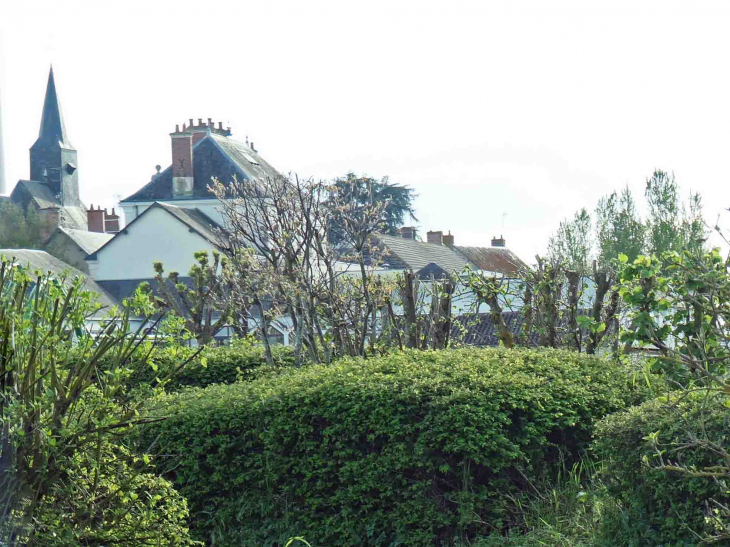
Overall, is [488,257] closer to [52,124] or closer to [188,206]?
[188,206]

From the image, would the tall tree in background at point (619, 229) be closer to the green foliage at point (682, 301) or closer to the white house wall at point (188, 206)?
the white house wall at point (188, 206)

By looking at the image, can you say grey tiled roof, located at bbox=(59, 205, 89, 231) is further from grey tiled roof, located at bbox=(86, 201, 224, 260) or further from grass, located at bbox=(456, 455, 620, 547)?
grass, located at bbox=(456, 455, 620, 547)

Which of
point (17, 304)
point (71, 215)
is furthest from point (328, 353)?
point (71, 215)

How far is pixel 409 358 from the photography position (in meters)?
6.77

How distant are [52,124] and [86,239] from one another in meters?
26.1

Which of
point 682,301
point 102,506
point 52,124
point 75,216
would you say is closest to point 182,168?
point 75,216

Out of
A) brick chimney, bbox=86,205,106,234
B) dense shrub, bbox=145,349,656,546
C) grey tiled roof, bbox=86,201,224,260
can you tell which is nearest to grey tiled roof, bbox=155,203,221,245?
grey tiled roof, bbox=86,201,224,260

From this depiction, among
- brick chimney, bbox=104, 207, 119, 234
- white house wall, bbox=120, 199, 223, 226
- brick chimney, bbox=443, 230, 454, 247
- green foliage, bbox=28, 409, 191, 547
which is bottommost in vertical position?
green foliage, bbox=28, 409, 191, 547

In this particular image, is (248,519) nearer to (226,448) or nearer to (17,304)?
(226,448)

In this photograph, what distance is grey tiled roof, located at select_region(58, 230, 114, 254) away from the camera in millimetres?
44406

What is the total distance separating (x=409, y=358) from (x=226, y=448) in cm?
162

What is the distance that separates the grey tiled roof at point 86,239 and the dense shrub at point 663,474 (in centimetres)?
4224

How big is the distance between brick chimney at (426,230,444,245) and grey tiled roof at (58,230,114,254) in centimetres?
1879

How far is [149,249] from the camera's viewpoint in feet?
118
